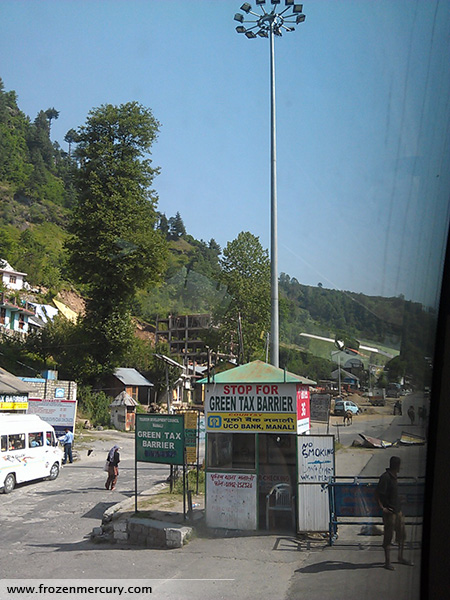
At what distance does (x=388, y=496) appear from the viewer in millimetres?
2516

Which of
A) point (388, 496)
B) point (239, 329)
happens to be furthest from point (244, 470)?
point (388, 496)

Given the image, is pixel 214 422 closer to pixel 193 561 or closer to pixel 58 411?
pixel 193 561

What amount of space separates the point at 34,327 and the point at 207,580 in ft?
24.6

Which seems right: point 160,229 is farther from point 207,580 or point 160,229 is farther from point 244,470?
point 207,580

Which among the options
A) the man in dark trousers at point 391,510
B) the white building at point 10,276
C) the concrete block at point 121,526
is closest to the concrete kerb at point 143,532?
→ the concrete block at point 121,526

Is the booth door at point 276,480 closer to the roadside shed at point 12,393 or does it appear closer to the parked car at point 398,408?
the parked car at point 398,408

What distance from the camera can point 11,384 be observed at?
→ 1066 cm

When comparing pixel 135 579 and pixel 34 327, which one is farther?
pixel 34 327

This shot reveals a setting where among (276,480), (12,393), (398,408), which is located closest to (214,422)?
(276,480)

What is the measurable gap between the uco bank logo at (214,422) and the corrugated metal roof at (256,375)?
0.39 m

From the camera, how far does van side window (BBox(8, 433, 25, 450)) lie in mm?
10227

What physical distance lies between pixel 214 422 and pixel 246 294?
1.95 meters

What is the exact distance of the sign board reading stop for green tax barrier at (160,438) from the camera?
652 cm

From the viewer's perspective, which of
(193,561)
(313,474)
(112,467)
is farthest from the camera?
(112,467)
